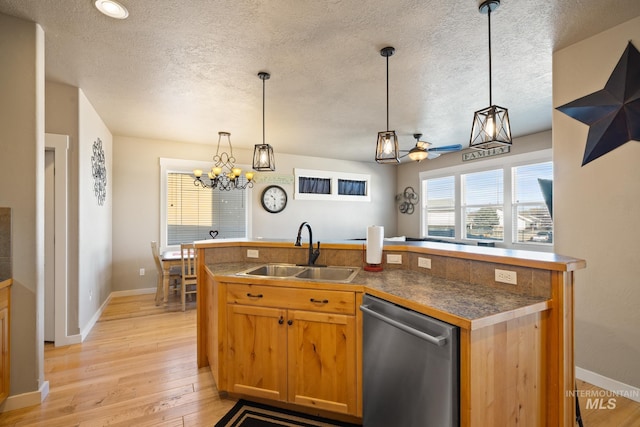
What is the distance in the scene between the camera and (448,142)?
5195 millimetres

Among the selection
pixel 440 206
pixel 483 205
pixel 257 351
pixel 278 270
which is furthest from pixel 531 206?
pixel 257 351

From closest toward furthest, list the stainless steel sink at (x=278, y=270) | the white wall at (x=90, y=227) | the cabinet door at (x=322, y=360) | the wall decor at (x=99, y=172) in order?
the cabinet door at (x=322, y=360) < the stainless steel sink at (x=278, y=270) < the white wall at (x=90, y=227) < the wall decor at (x=99, y=172)

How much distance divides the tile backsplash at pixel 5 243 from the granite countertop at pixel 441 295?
1295mm

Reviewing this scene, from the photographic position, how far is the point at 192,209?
17.3 feet

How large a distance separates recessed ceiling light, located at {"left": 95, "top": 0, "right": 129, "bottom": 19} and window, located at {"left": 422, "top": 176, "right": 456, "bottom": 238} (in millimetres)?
5797

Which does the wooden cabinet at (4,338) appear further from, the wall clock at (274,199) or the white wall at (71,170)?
the wall clock at (274,199)

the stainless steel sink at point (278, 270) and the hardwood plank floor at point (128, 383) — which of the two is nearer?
the hardwood plank floor at point (128, 383)

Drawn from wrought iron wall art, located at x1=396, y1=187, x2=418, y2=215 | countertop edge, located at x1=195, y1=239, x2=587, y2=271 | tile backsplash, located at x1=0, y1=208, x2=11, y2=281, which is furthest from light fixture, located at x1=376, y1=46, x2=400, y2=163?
wrought iron wall art, located at x1=396, y1=187, x2=418, y2=215

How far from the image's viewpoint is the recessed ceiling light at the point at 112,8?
1.82m

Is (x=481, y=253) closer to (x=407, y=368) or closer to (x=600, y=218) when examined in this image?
(x=407, y=368)

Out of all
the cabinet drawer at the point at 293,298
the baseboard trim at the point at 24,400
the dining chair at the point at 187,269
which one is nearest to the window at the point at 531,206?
the cabinet drawer at the point at 293,298

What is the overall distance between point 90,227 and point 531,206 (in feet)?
20.2

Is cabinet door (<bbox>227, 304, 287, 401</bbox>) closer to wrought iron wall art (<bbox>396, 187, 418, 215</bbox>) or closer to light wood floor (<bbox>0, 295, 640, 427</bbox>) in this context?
light wood floor (<bbox>0, 295, 640, 427</bbox>)

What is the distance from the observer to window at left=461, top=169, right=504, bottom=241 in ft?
17.3
